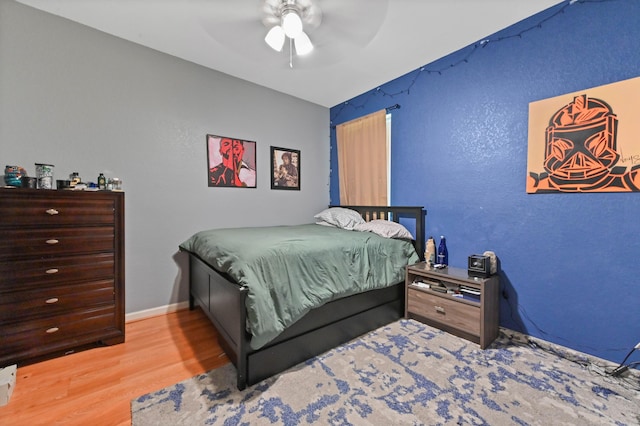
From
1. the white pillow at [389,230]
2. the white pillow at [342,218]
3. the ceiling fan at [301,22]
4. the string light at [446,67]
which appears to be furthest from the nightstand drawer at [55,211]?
the string light at [446,67]

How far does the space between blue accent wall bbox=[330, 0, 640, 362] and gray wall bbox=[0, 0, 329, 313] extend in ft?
Result: 6.63

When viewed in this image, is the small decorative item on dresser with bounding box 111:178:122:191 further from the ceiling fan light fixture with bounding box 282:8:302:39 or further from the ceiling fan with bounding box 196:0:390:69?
the ceiling fan light fixture with bounding box 282:8:302:39

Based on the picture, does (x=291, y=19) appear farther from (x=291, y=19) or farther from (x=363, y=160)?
(x=363, y=160)

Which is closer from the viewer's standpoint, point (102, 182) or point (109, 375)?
point (109, 375)

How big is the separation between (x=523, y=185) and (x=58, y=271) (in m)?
3.68

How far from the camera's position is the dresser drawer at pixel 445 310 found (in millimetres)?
2004

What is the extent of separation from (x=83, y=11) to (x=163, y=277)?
95.3 inches

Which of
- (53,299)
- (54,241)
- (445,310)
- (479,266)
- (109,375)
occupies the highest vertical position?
(54,241)

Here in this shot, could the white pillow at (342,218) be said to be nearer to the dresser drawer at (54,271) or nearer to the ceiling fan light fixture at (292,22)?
the ceiling fan light fixture at (292,22)

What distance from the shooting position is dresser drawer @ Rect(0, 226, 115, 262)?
1680mm

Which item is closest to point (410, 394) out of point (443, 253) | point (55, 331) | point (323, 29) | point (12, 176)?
point (443, 253)

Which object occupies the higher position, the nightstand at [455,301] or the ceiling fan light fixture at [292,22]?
the ceiling fan light fixture at [292,22]

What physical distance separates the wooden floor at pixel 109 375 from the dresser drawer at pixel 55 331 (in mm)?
111

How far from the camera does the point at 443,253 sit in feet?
8.46
